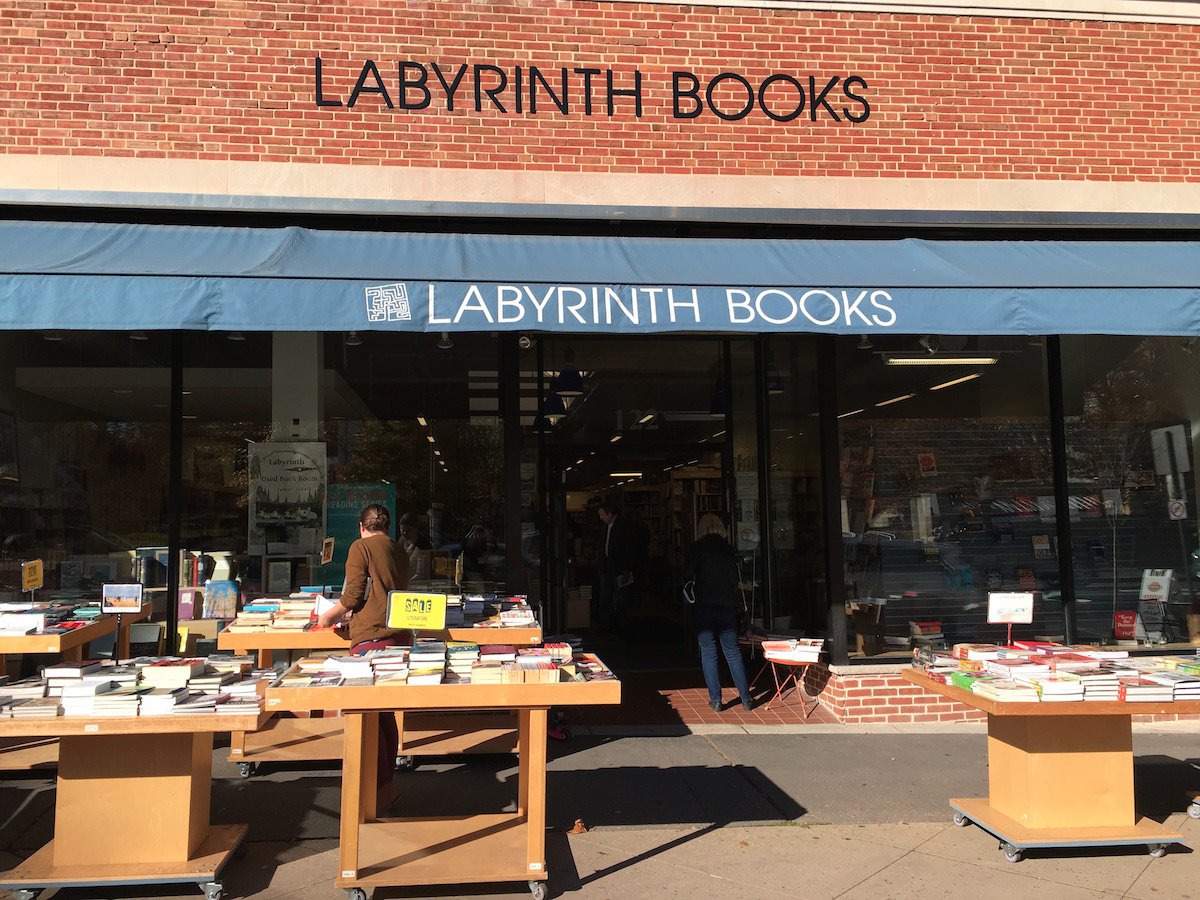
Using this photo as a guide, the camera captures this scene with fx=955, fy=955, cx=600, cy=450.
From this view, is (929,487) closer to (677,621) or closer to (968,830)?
(968,830)

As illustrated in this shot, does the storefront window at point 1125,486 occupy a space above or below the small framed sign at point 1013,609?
above

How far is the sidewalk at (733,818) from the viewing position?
4770 millimetres

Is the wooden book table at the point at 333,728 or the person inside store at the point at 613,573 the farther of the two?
the person inside store at the point at 613,573

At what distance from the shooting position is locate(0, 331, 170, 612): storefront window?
26.4ft

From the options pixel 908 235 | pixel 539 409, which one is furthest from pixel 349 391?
pixel 908 235

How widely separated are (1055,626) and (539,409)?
528 cm

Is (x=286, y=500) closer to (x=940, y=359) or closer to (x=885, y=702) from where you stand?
(x=885, y=702)

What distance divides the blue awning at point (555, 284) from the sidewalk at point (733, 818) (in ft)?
9.97

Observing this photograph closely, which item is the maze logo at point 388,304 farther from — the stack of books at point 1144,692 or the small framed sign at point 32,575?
the stack of books at point 1144,692

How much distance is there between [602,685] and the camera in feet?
15.7

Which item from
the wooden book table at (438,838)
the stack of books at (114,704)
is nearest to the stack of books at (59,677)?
the stack of books at (114,704)

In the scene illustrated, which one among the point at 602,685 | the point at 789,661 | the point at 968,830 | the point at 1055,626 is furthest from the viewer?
the point at 1055,626

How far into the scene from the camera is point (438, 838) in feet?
16.6

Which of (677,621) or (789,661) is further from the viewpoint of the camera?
(677,621)
